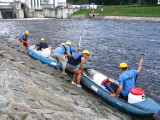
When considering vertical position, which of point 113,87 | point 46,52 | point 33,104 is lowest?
point 113,87

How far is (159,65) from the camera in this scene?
44.7 feet

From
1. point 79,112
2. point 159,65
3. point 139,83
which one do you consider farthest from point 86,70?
point 159,65

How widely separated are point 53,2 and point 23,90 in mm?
78952

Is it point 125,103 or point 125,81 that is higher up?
point 125,81

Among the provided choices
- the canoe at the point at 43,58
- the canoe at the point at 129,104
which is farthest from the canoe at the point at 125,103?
the canoe at the point at 43,58

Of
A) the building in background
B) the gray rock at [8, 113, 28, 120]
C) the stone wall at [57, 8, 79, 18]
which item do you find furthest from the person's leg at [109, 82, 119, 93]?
the building in background

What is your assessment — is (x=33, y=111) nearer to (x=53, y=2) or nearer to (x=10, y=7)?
(x=10, y=7)

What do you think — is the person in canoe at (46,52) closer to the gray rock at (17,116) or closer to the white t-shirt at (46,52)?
the white t-shirt at (46,52)


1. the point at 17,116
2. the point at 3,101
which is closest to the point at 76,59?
the point at 3,101

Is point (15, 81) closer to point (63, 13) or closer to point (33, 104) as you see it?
point (33, 104)

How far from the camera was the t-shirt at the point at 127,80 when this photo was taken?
22.7 ft

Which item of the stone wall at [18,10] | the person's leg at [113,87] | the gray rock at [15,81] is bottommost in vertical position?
the person's leg at [113,87]

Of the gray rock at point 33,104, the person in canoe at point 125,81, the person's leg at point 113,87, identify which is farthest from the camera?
the person's leg at point 113,87

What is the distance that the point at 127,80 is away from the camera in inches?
277
